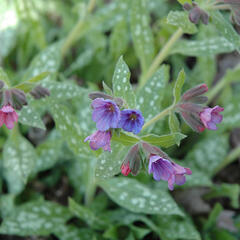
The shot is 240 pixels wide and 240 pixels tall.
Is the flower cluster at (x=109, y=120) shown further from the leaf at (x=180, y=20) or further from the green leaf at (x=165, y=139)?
the leaf at (x=180, y=20)

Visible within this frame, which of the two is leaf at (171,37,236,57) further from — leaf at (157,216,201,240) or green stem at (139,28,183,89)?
leaf at (157,216,201,240)

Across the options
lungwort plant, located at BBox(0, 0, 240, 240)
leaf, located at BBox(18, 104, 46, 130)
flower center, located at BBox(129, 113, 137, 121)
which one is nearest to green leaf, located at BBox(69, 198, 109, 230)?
lungwort plant, located at BBox(0, 0, 240, 240)

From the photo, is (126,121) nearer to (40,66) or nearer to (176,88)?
(176,88)

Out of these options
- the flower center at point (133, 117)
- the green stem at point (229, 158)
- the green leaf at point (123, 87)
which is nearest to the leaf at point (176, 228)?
the green stem at point (229, 158)

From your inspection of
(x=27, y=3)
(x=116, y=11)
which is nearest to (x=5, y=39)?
(x=27, y=3)

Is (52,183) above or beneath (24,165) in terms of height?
beneath
